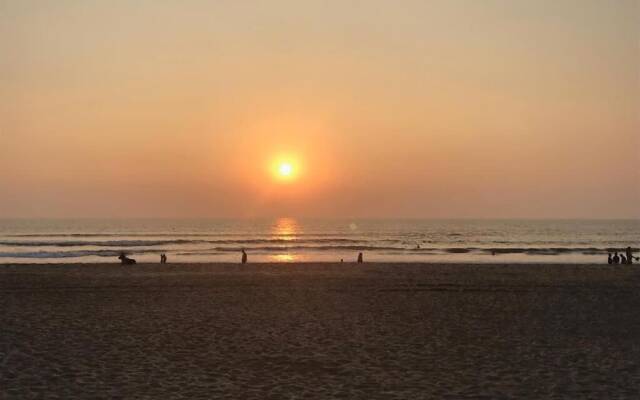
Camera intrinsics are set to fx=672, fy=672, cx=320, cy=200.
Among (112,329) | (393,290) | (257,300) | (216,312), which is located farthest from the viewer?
(393,290)

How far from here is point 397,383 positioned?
1184cm

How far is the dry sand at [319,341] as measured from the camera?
11.6 m

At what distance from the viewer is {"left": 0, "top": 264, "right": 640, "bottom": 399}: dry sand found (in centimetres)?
1158

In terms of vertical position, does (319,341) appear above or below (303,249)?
below

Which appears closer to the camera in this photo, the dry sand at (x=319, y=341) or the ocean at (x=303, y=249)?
the dry sand at (x=319, y=341)

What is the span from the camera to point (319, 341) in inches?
631

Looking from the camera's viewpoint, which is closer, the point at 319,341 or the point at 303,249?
the point at 319,341

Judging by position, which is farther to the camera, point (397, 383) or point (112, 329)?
point (112, 329)

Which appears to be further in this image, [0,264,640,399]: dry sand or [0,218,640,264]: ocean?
[0,218,640,264]: ocean

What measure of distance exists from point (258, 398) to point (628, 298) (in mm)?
19684

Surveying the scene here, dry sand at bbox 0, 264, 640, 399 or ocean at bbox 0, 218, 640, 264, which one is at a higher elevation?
ocean at bbox 0, 218, 640, 264

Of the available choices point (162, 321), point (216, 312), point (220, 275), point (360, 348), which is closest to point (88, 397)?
point (360, 348)

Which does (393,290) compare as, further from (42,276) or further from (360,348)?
(42,276)

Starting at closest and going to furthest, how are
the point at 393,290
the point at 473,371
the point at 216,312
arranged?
the point at 473,371 → the point at 216,312 → the point at 393,290
